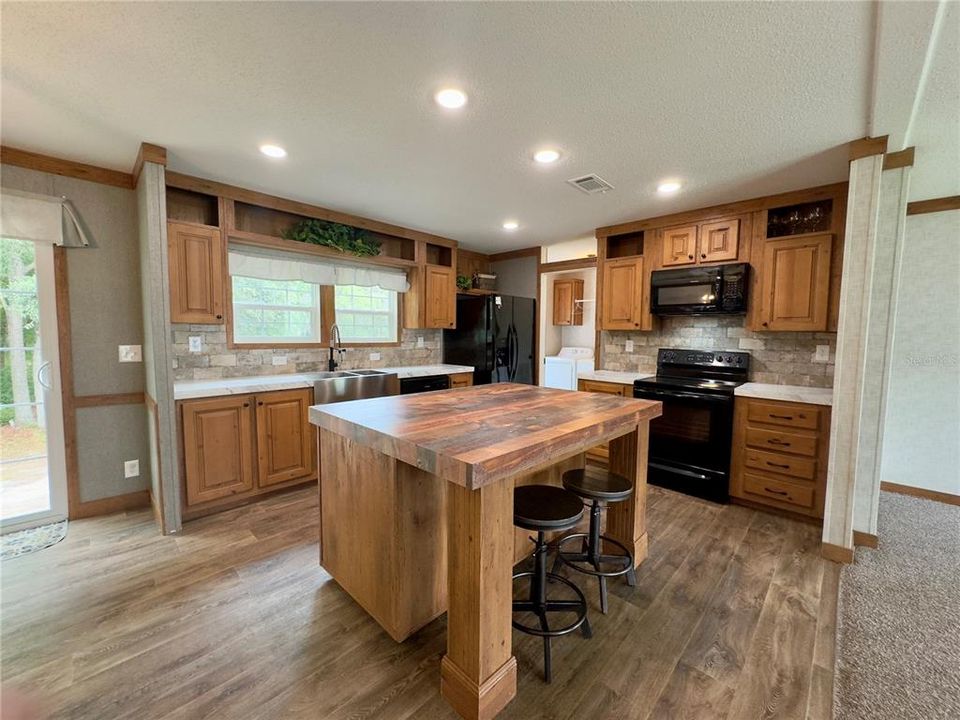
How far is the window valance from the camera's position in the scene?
3404 mm

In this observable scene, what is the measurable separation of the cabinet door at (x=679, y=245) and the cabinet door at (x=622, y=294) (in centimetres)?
27

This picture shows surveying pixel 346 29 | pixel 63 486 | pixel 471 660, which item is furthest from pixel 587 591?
pixel 63 486

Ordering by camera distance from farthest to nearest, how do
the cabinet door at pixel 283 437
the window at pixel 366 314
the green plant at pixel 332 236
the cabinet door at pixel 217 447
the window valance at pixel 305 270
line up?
the window at pixel 366 314
the green plant at pixel 332 236
the window valance at pixel 305 270
the cabinet door at pixel 283 437
the cabinet door at pixel 217 447

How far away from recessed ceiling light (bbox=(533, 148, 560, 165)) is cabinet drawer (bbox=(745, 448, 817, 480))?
2.61 m

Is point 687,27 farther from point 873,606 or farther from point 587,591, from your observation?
→ point 873,606

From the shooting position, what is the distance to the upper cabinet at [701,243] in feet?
11.3

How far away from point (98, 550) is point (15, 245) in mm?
2063

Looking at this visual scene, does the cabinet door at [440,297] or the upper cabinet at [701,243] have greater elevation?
the upper cabinet at [701,243]

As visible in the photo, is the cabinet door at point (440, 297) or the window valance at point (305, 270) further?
the cabinet door at point (440, 297)

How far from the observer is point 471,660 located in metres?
1.38

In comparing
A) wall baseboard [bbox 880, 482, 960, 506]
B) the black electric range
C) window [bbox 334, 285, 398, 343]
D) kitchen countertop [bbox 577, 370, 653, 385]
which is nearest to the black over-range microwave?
the black electric range

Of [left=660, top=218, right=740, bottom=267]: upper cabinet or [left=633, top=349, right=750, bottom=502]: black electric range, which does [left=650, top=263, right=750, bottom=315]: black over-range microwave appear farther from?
[left=633, top=349, right=750, bottom=502]: black electric range

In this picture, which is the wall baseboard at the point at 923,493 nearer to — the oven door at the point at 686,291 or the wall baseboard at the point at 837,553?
the wall baseboard at the point at 837,553

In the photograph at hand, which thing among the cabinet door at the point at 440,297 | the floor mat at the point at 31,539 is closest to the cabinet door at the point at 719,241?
the cabinet door at the point at 440,297
